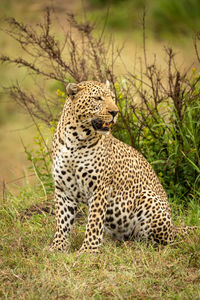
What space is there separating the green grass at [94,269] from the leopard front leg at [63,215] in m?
0.15

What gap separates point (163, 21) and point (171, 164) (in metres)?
13.8

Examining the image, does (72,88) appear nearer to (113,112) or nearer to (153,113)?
(113,112)

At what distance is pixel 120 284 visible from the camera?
5312 mm

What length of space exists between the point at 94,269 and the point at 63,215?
38.6 inches

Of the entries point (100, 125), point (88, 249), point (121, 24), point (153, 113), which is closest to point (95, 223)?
point (88, 249)

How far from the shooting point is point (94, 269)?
575cm

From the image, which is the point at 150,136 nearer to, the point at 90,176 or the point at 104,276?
the point at 90,176

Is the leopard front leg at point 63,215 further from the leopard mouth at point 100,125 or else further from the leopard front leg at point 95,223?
the leopard mouth at point 100,125

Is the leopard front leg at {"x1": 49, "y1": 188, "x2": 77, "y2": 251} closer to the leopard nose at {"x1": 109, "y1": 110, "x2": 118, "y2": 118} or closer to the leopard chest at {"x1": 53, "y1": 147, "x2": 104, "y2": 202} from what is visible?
the leopard chest at {"x1": 53, "y1": 147, "x2": 104, "y2": 202}

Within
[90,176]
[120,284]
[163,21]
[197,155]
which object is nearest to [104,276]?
[120,284]

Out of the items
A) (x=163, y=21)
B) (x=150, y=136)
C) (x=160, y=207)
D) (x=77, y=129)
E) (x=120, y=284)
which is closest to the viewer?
(x=120, y=284)

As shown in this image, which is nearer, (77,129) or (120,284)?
(120,284)

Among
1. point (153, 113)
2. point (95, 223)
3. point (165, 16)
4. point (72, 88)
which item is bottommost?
point (95, 223)

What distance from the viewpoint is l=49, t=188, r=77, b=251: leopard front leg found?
6496 millimetres
